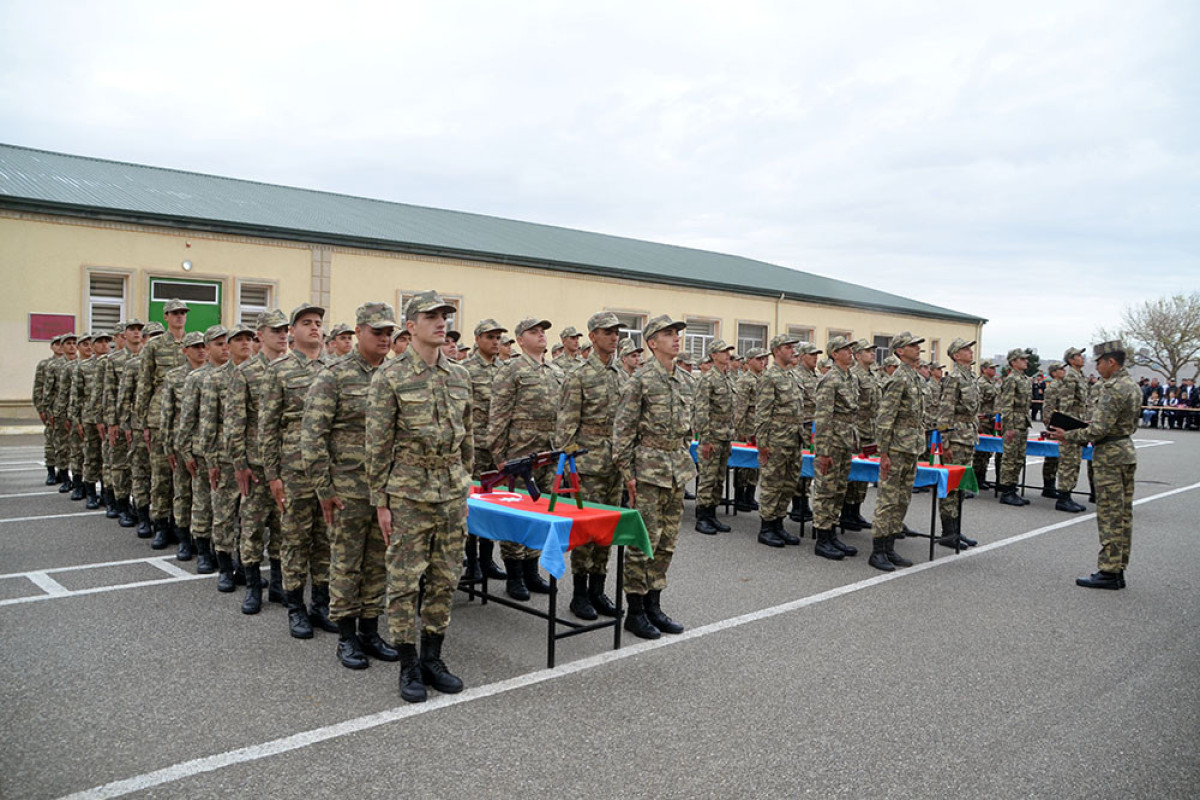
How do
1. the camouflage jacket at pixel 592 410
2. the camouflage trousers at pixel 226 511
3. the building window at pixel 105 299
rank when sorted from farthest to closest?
1. the building window at pixel 105 299
2. the camouflage trousers at pixel 226 511
3. the camouflage jacket at pixel 592 410

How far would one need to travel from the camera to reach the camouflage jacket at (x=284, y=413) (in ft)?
18.2

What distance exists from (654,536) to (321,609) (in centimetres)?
237

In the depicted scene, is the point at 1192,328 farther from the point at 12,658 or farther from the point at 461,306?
the point at 12,658

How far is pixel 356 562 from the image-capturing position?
16.5 feet

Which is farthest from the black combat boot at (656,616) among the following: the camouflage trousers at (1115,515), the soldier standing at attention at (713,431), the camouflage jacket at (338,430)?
the camouflage trousers at (1115,515)

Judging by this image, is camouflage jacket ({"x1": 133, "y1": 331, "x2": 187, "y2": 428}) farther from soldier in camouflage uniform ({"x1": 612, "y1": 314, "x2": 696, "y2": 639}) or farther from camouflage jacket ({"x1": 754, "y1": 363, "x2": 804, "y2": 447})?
camouflage jacket ({"x1": 754, "y1": 363, "x2": 804, "y2": 447})

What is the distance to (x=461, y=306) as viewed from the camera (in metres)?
23.1

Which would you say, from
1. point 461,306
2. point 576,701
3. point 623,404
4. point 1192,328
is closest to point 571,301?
point 461,306

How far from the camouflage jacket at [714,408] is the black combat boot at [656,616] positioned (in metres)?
5.08

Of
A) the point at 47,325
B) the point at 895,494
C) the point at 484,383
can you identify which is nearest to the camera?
the point at 484,383

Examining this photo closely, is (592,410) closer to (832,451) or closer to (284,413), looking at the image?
(284,413)

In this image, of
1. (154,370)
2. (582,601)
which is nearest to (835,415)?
(582,601)

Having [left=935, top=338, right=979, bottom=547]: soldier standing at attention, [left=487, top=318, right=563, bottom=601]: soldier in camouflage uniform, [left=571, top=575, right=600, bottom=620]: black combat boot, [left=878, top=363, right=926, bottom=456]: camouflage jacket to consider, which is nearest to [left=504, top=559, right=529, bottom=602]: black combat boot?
[left=487, top=318, right=563, bottom=601]: soldier in camouflage uniform

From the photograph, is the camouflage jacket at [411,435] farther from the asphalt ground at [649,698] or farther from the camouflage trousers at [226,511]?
the camouflage trousers at [226,511]
